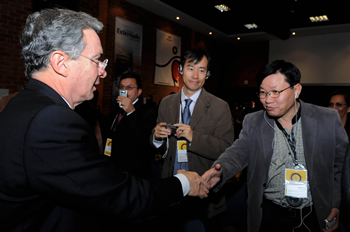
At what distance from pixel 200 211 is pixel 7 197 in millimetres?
1523

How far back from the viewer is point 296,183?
5.43ft

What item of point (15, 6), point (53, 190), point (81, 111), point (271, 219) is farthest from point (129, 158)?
point (15, 6)

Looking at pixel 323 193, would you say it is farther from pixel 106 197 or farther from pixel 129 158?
pixel 129 158

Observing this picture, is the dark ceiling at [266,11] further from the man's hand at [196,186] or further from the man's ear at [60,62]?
the man's ear at [60,62]

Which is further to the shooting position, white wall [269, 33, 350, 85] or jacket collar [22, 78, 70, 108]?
white wall [269, 33, 350, 85]

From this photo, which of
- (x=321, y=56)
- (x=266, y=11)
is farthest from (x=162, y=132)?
(x=321, y=56)

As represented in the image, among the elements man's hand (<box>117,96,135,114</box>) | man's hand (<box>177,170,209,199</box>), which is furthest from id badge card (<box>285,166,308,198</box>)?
man's hand (<box>117,96,135,114</box>)

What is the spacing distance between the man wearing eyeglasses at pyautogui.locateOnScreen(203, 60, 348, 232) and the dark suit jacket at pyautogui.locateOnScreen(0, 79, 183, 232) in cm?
98

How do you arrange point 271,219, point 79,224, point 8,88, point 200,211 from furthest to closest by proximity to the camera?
point 8,88 < point 200,211 < point 271,219 < point 79,224

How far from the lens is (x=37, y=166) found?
2.90 ft

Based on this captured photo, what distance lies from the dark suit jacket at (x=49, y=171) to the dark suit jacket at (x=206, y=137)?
1062 mm

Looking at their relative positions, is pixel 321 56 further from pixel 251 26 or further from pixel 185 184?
pixel 185 184

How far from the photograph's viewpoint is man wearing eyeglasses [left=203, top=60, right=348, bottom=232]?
1677 mm

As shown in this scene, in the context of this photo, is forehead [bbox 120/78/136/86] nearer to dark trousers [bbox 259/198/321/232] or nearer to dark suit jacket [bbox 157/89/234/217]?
dark suit jacket [bbox 157/89/234/217]
